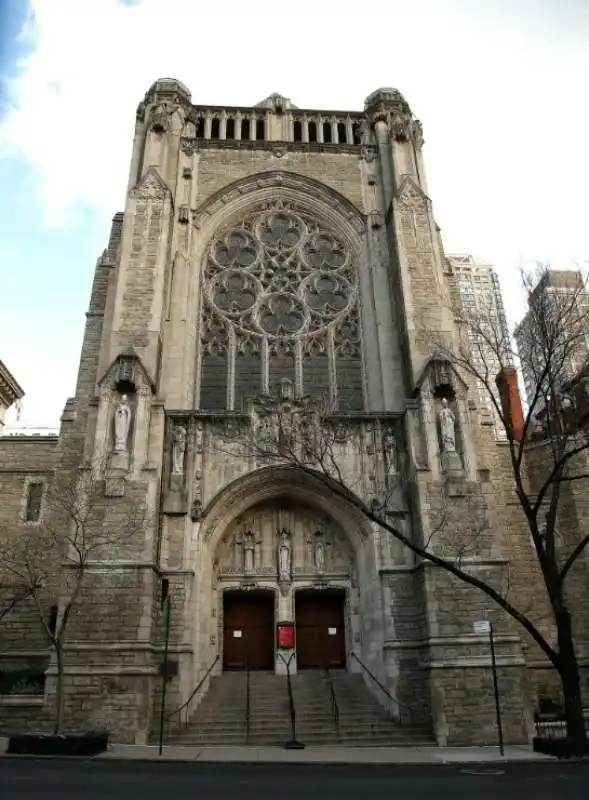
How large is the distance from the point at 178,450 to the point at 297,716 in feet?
25.2

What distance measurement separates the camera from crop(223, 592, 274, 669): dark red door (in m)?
18.6

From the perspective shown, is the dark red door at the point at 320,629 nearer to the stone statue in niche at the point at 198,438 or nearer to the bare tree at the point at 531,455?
the bare tree at the point at 531,455

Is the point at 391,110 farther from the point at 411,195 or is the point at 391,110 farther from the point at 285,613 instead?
the point at 285,613

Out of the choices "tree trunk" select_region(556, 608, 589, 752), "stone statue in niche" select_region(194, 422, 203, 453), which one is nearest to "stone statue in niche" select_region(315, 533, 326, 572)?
"stone statue in niche" select_region(194, 422, 203, 453)

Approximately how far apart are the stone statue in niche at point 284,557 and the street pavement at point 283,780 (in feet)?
24.3

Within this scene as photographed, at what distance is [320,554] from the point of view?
1930 cm

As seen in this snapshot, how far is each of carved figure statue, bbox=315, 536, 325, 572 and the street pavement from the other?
7821mm

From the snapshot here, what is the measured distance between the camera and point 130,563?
53.1 feet

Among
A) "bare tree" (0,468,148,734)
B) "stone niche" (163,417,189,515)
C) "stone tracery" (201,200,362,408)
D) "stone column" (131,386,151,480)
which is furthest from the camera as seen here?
"stone tracery" (201,200,362,408)

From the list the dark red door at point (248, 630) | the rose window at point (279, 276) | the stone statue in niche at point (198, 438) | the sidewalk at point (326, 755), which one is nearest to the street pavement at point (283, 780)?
the sidewalk at point (326, 755)

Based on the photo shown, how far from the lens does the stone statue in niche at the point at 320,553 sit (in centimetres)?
1915

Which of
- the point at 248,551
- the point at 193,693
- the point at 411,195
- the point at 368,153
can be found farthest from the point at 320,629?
the point at 368,153

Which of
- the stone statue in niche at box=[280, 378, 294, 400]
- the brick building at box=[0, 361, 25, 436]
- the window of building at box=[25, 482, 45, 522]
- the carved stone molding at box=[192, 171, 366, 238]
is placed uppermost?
the carved stone molding at box=[192, 171, 366, 238]

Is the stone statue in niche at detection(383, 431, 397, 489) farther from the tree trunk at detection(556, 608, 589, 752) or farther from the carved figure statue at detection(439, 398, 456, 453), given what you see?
the tree trunk at detection(556, 608, 589, 752)
